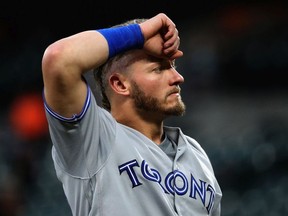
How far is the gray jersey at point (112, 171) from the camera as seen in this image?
1924mm

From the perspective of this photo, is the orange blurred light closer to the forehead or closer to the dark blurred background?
the dark blurred background

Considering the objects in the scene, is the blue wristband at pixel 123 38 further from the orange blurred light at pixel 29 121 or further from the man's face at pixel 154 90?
the orange blurred light at pixel 29 121

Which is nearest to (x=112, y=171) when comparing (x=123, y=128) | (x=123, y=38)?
(x=123, y=128)

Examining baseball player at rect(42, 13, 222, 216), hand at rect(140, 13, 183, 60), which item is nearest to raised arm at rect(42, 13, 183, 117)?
baseball player at rect(42, 13, 222, 216)

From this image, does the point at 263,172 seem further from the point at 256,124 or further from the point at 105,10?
the point at 105,10

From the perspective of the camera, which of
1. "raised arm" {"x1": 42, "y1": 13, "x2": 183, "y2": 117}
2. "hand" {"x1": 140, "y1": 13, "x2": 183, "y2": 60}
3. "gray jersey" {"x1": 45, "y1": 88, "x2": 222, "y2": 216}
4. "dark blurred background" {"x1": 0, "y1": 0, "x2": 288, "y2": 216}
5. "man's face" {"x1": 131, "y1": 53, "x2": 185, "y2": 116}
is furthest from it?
"dark blurred background" {"x1": 0, "y1": 0, "x2": 288, "y2": 216}

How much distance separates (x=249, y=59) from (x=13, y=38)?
9.02 ft

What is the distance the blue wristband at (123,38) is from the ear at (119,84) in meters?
0.22

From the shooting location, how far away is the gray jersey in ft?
6.31

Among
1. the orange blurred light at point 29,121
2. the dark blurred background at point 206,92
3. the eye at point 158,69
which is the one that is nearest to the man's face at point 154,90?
the eye at point 158,69

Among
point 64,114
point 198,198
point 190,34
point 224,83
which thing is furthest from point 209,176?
point 190,34

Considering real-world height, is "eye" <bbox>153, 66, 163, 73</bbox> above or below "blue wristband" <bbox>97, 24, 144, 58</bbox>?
below

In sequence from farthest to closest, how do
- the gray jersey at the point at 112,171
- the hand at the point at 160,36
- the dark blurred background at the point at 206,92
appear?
1. the dark blurred background at the point at 206,92
2. the hand at the point at 160,36
3. the gray jersey at the point at 112,171

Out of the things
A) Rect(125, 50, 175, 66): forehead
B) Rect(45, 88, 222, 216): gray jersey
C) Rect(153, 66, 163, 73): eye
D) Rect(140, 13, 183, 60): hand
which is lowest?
Rect(45, 88, 222, 216): gray jersey
